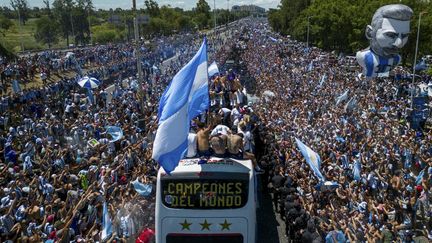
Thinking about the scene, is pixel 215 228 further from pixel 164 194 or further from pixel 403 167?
pixel 403 167

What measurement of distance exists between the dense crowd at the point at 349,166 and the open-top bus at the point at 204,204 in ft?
5.87

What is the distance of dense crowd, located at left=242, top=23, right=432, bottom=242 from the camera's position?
387 inches

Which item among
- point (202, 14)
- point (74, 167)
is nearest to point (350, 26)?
point (74, 167)

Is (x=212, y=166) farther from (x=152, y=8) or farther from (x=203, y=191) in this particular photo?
(x=152, y=8)

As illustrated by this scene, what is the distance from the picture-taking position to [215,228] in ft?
26.0

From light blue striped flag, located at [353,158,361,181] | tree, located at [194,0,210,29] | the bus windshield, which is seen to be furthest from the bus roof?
tree, located at [194,0,210,29]

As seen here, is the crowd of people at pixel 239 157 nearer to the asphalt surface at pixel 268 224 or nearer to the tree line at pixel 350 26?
the asphalt surface at pixel 268 224

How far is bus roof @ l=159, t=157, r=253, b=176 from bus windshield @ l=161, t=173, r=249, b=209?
110mm

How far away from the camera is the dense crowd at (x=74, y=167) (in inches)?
367

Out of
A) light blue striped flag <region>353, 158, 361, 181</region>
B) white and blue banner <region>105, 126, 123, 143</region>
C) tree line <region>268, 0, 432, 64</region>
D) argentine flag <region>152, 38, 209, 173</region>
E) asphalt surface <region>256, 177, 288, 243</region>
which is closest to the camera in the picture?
argentine flag <region>152, 38, 209, 173</region>

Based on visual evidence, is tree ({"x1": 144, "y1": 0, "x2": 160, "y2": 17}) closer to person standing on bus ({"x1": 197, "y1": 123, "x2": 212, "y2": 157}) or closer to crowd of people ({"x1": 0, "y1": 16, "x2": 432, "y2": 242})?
crowd of people ({"x1": 0, "y1": 16, "x2": 432, "y2": 242})

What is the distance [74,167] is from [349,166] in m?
7.73

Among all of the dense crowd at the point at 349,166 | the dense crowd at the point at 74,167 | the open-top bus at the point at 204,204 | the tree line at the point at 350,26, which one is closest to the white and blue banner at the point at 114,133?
the dense crowd at the point at 74,167

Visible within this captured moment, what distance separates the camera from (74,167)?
14.0m
